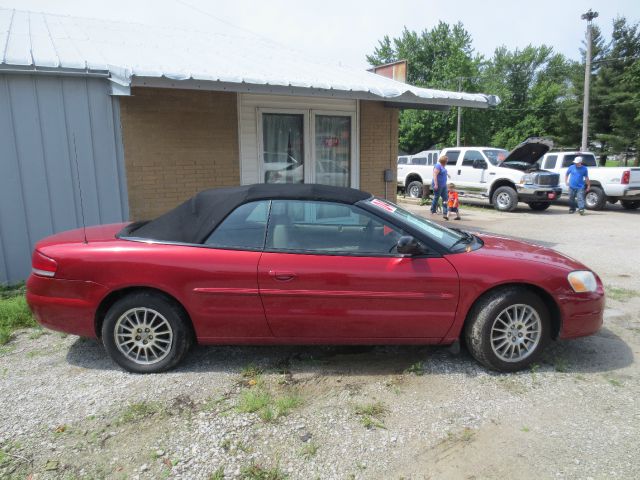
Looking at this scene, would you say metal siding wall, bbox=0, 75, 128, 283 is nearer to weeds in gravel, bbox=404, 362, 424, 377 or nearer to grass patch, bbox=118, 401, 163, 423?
grass patch, bbox=118, 401, 163, 423

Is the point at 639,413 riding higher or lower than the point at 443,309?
lower

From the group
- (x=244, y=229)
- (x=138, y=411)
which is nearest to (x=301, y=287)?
(x=244, y=229)

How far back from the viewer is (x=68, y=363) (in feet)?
13.3

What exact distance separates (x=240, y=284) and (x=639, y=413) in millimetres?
2946

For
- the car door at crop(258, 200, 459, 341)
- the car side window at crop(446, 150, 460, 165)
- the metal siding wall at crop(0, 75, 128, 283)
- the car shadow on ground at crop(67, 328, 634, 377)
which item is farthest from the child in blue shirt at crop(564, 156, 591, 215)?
the metal siding wall at crop(0, 75, 128, 283)

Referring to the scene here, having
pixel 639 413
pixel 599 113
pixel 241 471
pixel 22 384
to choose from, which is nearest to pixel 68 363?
pixel 22 384

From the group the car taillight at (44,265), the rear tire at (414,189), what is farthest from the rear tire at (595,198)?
the car taillight at (44,265)

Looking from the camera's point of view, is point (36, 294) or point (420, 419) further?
point (36, 294)

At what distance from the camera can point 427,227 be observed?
4.14 metres

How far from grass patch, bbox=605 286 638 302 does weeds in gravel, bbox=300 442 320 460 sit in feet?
15.4

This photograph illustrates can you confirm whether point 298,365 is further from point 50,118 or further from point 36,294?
point 50,118

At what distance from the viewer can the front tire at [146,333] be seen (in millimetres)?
3709

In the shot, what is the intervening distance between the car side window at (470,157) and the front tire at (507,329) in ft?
44.3

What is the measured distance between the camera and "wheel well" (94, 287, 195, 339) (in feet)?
12.3
